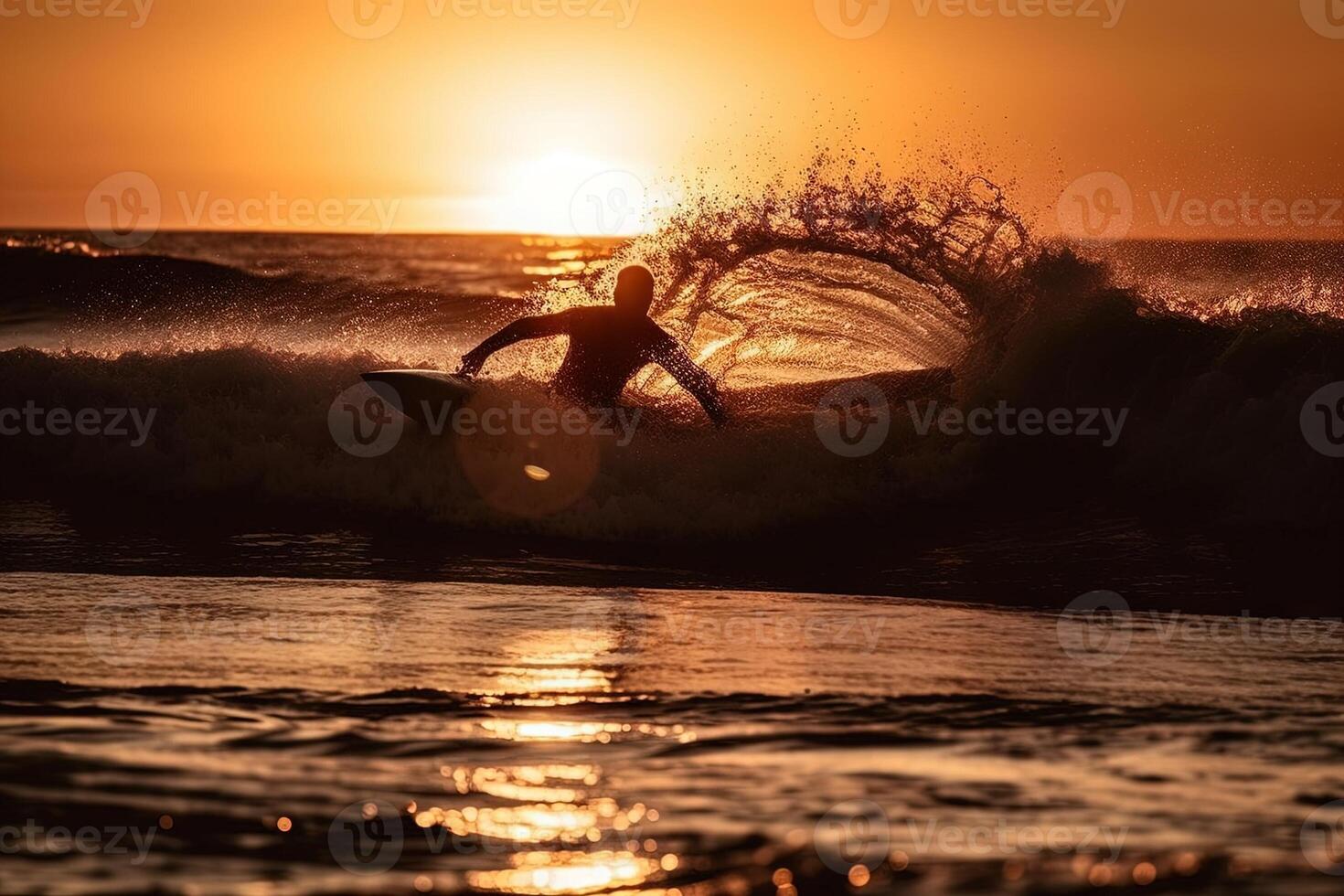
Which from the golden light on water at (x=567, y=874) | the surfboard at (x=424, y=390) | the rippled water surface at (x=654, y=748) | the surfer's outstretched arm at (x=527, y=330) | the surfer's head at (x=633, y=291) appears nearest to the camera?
the golden light on water at (x=567, y=874)

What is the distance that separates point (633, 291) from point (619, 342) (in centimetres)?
44

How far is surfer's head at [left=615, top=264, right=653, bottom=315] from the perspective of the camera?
11836mm

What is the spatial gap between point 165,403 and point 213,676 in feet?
28.6

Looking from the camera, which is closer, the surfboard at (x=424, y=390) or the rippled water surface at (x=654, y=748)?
the rippled water surface at (x=654, y=748)

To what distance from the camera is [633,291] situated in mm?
11859

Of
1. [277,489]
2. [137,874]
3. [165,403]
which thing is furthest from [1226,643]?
[165,403]

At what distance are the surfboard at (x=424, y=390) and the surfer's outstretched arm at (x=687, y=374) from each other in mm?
1891

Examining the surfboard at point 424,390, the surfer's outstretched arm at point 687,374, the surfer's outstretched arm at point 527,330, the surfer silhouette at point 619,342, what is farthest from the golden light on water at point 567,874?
the surfboard at point 424,390

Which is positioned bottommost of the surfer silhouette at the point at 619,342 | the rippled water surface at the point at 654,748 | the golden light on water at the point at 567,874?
the golden light on water at the point at 567,874

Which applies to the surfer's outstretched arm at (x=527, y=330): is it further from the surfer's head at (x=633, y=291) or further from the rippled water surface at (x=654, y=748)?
the rippled water surface at (x=654, y=748)

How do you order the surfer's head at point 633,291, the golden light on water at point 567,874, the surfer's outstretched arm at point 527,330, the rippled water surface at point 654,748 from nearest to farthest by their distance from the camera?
the golden light on water at point 567,874 < the rippled water surface at point 654,748 < the surfer's head at point 633,291 < the surfer's outstretched arm at point 527,330

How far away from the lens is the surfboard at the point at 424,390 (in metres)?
13.0

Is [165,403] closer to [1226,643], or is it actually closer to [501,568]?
[501,568]

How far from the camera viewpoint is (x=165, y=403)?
15.0 meters
